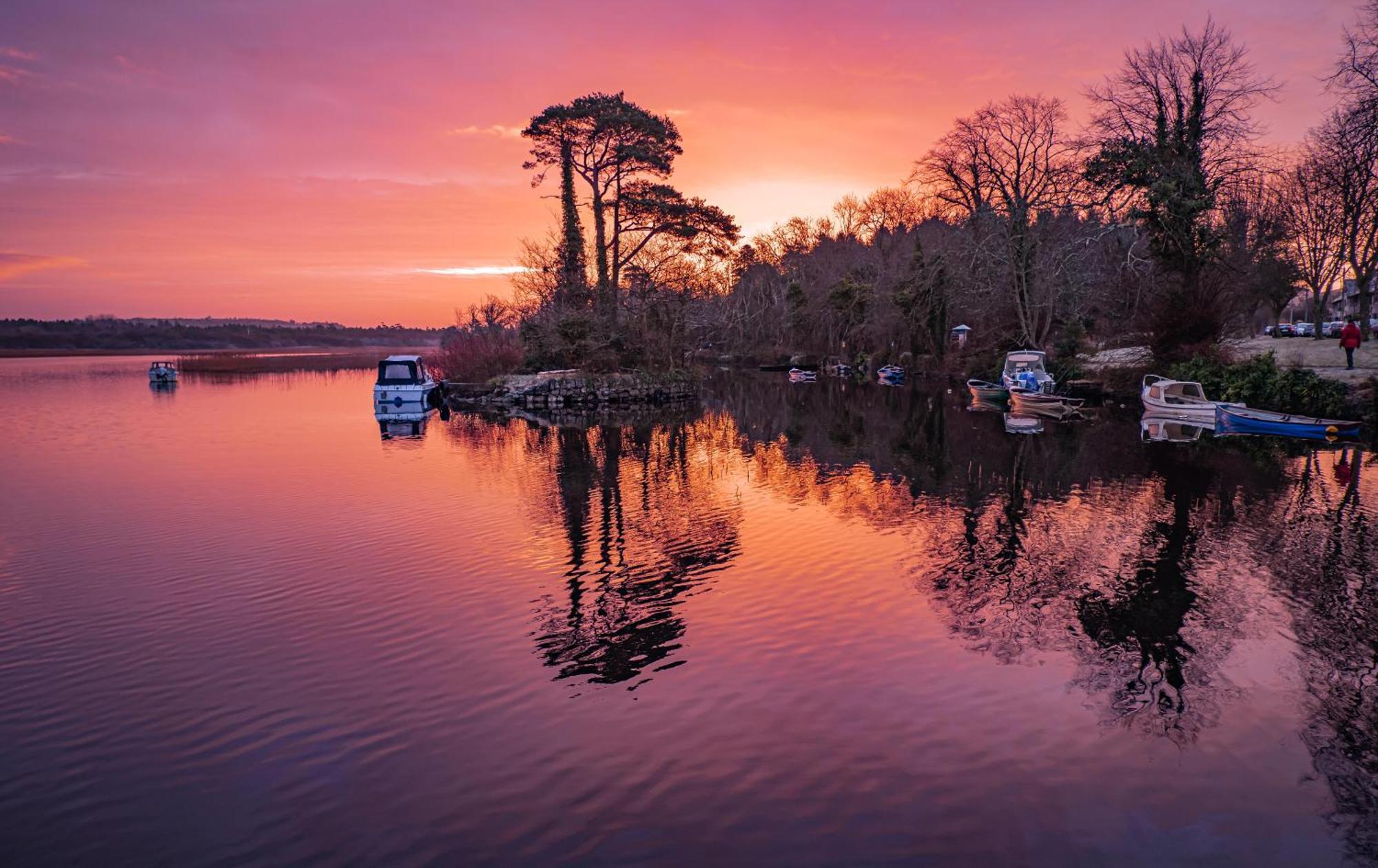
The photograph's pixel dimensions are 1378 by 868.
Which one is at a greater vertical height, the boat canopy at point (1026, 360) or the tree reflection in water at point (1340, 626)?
the boat canopy at point (1026, 360)

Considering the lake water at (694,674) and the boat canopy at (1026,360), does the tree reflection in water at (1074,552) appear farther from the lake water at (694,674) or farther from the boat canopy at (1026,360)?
the boat canopy at (1026,360)

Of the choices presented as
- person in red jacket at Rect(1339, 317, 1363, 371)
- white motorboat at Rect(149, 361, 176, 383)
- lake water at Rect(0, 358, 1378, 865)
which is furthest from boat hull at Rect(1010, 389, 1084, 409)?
white motorboat at Rect(149, 361, 176, 383)

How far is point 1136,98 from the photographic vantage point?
4034 cm

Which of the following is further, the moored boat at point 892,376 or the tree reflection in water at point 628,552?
the moored boat at point 892,376

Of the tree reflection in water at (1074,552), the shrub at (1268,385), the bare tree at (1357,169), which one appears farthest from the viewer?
the shrub at (1268,385)

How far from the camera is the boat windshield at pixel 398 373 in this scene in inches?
1742

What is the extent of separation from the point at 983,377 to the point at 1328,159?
2188 centimetres

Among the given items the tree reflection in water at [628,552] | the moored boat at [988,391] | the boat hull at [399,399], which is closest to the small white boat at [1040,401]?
the moored boat at [988,391]

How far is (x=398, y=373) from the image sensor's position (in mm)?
45156

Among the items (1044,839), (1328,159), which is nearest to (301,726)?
(1044,839)

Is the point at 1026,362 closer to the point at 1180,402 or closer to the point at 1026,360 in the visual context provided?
the point at 1026,360

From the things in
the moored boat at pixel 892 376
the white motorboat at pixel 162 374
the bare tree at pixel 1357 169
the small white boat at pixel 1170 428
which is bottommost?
the small white boat at pixel 1170 428

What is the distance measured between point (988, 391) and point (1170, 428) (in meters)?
11.5

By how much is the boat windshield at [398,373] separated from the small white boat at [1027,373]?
113 ft
